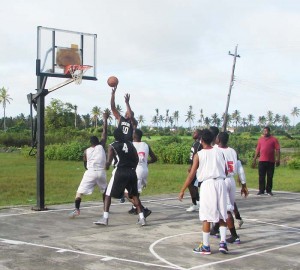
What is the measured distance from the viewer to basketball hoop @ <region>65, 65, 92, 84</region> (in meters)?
11.7

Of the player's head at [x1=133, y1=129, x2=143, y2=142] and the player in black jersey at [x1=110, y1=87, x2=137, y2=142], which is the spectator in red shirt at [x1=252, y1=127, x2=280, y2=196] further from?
the player in black jersey at [x1=110, y1=87, x2=137, y2=142]

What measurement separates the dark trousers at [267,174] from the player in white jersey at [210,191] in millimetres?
8217

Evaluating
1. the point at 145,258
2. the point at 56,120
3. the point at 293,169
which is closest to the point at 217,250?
the point at 145,258

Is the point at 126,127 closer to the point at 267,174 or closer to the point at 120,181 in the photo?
the point at 120,181

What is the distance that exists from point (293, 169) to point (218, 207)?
23.7 meters

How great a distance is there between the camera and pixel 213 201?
25.0 feet

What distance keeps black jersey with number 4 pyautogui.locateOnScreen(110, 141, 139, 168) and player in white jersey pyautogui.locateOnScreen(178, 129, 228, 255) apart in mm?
2328

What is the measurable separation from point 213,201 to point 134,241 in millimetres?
1695

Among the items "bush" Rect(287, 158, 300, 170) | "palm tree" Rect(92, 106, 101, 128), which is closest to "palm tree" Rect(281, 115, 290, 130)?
"palm tree" Rect(92, 106, 101, 128)

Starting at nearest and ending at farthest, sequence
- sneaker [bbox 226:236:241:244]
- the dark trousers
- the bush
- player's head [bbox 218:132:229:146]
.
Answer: sneaker [bbox 226:236:241:244] < player's head [bbox 218:132:229:146] < the dark trousers < the bush

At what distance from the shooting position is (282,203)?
13703 mm

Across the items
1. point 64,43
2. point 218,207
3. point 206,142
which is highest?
point 64,43

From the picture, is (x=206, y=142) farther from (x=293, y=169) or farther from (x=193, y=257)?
(x=293, y=169)

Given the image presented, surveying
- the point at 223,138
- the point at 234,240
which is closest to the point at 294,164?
the point at 223,138
